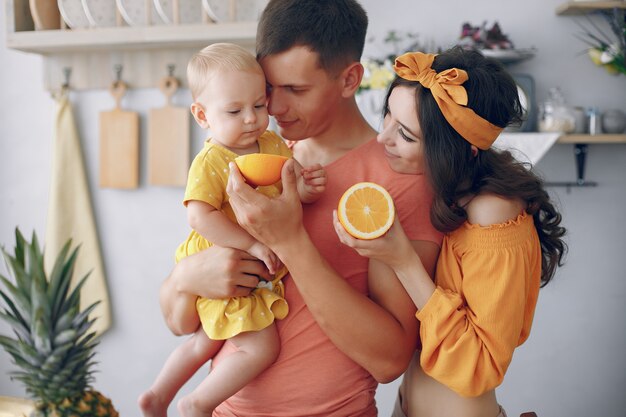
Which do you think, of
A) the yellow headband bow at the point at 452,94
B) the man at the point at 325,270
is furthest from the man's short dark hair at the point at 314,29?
the yellow headband bow at the point at 452,94

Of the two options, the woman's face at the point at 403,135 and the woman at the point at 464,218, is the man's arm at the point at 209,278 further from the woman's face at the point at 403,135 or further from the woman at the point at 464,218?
the woman's face at the point at 403,135

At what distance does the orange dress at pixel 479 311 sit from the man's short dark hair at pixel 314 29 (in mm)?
411

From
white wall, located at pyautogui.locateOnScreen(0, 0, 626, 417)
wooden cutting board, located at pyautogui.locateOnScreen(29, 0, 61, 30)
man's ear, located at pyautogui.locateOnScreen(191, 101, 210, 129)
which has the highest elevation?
wooden cutting board, located at pyautogui.locateOnScreen(29, 0, 61, 30)

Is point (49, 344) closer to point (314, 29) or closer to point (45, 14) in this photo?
point (314, 29)

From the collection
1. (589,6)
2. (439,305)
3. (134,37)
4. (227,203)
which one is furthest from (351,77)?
(589,6)

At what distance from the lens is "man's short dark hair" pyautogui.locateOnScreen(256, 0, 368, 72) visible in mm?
1316

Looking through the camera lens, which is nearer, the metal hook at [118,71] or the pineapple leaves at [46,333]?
the pineapple leaves at [46,333]

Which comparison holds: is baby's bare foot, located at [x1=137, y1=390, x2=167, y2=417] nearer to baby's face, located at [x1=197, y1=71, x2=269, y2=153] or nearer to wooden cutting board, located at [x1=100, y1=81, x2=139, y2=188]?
baby's face, located at [x1=197, y1=71, x2=269, y2=153]

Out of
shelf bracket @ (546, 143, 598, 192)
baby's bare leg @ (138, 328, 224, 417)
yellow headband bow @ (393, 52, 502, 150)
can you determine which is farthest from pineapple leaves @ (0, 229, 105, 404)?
shelf bracket @ (546, 143, 598, 192)

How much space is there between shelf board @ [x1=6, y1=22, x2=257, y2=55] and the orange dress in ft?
5.06

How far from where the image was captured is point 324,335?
1.36m

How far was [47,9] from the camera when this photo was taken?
9.59 ft

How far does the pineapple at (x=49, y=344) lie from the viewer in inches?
42.7

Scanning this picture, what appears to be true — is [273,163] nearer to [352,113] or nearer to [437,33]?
[352,113]
